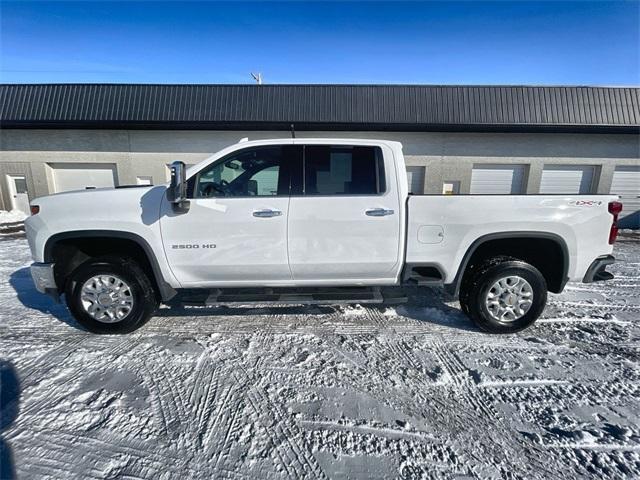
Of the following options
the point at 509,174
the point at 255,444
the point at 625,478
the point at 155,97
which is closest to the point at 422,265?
the point at 625,478

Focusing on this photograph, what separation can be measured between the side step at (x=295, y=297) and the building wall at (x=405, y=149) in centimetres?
860

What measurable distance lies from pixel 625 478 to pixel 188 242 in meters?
3.67

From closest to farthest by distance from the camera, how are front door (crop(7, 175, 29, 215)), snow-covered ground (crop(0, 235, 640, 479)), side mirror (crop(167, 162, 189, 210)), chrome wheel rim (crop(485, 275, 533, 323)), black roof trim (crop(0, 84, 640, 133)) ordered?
snow-covered ground (crop(0, 235, 640, 479)) → side mirror (crop(167, 162, 189, 210)) → chrome wheel rim (crop(485, 275, 533, 323)) → black roof trim (crop(0, 84, 640, 133)) → front door (crop(7, 175, 29, 215))

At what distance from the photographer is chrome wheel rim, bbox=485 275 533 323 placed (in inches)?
129

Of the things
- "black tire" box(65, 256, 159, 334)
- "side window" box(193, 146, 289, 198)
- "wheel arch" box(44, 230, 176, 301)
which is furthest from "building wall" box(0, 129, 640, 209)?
"black tire" box(65, 256, 159, 334)

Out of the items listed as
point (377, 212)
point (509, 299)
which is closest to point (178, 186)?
point (377, 212)

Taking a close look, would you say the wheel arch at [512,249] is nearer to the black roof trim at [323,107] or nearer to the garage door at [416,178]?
the black roof trim at [323,107]

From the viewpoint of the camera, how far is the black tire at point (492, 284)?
10.6 feet

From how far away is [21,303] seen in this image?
4066 mm

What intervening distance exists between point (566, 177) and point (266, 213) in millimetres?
13064

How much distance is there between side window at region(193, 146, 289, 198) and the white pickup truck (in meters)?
0.01

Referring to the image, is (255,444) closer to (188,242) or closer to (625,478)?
(188,242)

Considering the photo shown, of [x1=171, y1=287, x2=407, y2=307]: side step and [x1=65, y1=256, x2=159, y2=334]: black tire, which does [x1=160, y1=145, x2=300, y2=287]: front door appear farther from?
[x1=65, y1=256, x2=159, y2=334]: black tire

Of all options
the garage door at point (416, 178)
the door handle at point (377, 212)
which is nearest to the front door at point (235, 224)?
the door handle at point (377, 212)
